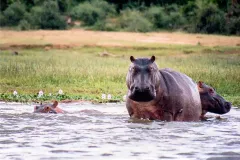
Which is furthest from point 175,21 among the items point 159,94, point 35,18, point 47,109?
point 159,94

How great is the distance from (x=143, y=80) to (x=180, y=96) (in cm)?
90

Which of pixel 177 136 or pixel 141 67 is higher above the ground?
pixel 141 67

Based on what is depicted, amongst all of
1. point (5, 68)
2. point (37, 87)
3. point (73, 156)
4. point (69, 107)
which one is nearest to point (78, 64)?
point (5, 68)

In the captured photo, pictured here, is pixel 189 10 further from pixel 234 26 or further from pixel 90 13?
pixel 90 13

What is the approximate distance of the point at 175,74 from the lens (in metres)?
11.7

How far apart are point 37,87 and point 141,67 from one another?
23.0ft

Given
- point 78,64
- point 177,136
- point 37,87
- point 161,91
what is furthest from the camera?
point 78,64

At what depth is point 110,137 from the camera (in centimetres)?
1008

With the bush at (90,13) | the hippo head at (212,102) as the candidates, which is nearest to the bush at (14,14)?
the bush at (90,13)

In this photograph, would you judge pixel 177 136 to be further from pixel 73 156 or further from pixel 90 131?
pixel 73 156

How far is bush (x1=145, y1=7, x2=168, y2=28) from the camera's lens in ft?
138

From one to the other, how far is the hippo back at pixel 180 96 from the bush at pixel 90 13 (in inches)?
1196

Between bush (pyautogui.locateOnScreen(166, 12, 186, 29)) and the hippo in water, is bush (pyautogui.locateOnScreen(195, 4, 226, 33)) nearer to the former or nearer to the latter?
bush (pyautogui.locateOnScreen(166, 12, 186, 29))

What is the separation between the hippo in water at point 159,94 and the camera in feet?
34.5
